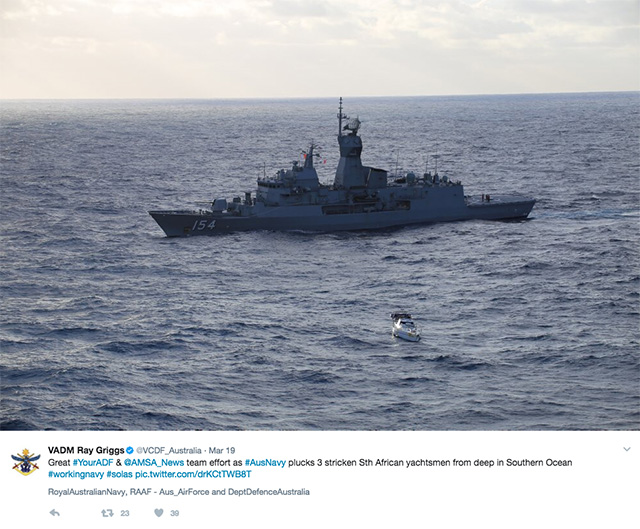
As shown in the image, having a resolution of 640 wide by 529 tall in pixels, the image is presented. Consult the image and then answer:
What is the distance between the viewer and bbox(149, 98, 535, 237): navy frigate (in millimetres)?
72169

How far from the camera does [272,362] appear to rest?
123 ft

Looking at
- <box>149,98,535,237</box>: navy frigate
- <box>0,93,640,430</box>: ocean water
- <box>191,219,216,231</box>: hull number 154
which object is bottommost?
<box>0,93,640,430</box>: ocean water

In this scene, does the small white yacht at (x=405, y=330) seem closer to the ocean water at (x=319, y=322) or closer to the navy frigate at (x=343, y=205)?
the ocean water at (x=319, y=322)

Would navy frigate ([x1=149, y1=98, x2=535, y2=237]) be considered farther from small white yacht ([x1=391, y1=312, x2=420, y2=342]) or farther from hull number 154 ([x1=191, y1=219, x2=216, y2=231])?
small white yacht ([x1=391, y1=312, x2=420, y2=342])

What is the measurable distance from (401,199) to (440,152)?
7733 centimetres

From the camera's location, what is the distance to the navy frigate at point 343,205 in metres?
72.2

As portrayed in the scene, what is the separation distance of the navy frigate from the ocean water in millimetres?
2139
